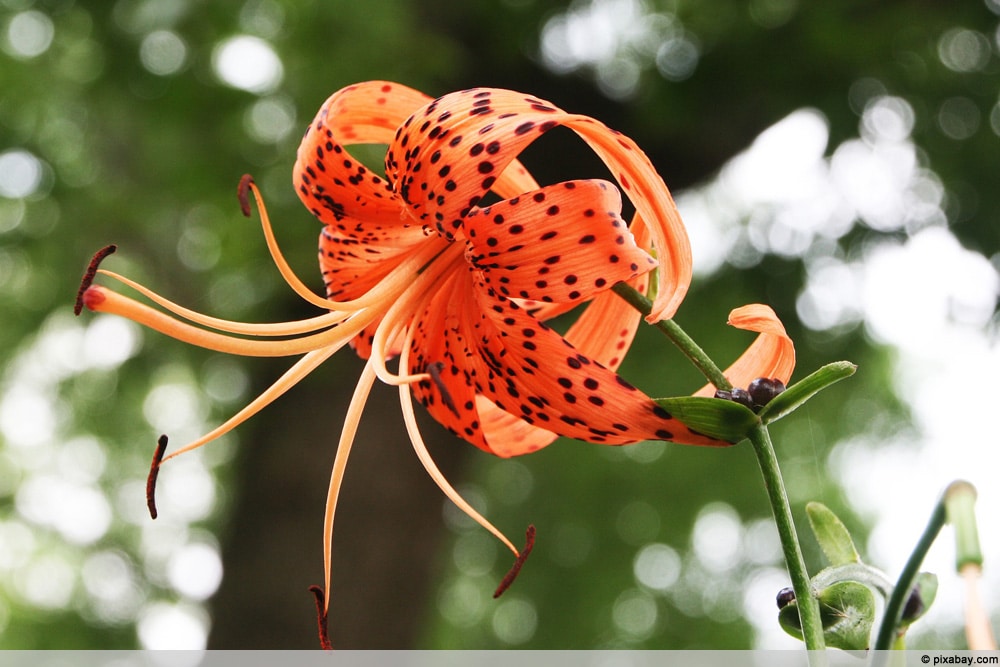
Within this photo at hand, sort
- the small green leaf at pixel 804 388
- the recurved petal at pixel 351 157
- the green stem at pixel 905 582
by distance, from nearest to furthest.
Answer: the green stem at pixel 905 582, the small green leaf at pixel 804 388, the recurved petal at pixel 351 157

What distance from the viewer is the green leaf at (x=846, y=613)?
41 cm

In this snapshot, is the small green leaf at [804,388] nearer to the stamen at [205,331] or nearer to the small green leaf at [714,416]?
the small green leaf at [714,416]

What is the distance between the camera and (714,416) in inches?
16.4

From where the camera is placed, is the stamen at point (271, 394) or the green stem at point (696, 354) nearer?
the green stem at point (696, 354)

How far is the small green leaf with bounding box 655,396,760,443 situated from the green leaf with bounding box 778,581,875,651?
74 millimetres

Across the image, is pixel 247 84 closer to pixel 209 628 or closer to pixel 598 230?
pixel 209 628

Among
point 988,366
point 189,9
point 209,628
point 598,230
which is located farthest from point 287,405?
point 598,230

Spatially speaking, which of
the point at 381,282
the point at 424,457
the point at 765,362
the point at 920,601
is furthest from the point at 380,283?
the point at 920,601

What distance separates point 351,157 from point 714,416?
0.30 m

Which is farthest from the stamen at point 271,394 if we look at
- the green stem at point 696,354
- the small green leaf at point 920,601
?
the small green leaf at point 920,601

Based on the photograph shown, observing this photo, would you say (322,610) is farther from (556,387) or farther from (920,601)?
(920,601)

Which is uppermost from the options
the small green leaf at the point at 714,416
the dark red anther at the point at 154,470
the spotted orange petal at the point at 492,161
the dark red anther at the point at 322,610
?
the spotted orange petal at the point at 492,161

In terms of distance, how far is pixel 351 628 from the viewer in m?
2.44

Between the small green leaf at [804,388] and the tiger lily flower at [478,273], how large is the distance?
3 centimetres
